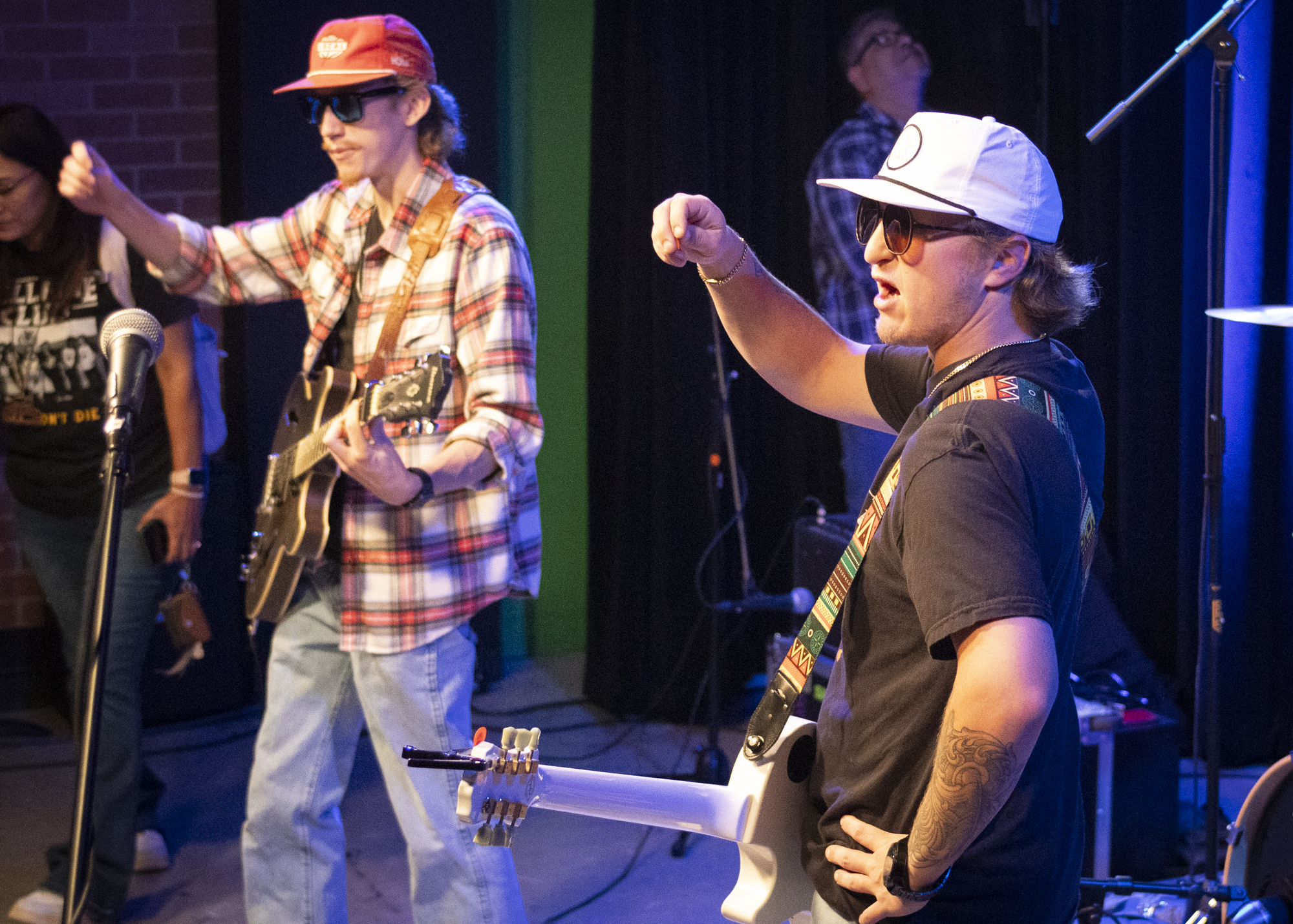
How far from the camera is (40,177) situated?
3346 millimetres

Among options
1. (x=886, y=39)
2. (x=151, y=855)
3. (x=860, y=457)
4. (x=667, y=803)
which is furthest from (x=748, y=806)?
(x=886, y=39)

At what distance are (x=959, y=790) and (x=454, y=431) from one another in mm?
1382

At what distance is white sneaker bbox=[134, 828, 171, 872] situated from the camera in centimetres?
366

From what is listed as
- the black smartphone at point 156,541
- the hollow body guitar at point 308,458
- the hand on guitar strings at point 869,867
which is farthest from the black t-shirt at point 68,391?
the hand on guitar strings at point 869,867

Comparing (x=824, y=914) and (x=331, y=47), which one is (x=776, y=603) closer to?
(x=331, y=47)

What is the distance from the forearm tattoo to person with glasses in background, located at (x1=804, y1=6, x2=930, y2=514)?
9.82 ft

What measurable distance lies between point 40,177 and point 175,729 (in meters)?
2.26

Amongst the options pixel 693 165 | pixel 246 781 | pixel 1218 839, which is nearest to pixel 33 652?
pixel 246 781

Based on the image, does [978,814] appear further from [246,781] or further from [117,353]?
→ [246,781]

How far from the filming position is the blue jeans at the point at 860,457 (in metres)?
4.48

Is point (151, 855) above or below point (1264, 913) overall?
below

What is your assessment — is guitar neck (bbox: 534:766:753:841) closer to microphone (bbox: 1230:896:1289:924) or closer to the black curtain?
microphone (bbox: 1230:896:1289:924)

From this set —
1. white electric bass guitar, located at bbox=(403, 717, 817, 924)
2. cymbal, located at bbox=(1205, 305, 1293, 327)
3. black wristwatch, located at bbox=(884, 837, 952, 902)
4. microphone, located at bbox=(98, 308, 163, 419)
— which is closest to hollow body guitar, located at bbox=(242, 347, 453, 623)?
microphone, located at bbox=(98, 308, 163, 419)

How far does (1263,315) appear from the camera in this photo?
2588 millimetres
